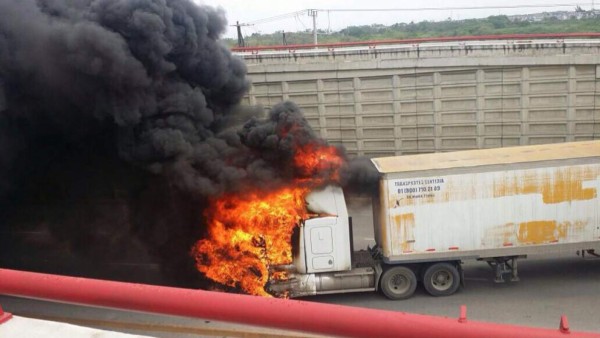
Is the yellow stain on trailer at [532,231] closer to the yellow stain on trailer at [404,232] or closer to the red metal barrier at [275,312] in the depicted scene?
the yellow stain on trailer at [404,232]

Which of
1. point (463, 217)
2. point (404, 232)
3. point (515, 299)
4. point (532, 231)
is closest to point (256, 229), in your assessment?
point (404, 232)

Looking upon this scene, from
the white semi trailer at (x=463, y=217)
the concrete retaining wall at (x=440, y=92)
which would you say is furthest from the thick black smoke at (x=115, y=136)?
the concrete retaining wall at (x=440, y=92)

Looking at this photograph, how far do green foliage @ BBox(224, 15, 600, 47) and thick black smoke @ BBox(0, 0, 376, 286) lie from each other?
1695 centimetres

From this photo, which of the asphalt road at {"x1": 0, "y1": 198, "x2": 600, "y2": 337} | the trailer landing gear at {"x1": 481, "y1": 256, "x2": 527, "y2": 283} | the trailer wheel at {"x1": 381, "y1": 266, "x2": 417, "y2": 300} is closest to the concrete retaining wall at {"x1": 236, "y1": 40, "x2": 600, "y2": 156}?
the asphalt road at {"x1": 0, "y1": 198, "x2": 600, "y2": 337}

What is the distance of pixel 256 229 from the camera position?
959 centimetres

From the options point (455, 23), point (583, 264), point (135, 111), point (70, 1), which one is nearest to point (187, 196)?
point (135, 111)

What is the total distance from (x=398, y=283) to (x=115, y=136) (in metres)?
6.52

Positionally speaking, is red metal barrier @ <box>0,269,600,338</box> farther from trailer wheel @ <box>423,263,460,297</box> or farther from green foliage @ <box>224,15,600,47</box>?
green foliage @ <box>224,15,600,47</box>

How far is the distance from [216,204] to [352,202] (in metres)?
2.67

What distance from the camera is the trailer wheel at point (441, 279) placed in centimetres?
951

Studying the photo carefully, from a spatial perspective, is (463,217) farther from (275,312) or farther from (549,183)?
(275,312)

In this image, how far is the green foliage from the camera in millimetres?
29127

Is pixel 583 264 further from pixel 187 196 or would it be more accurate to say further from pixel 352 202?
pixel 187 196

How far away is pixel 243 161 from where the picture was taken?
33.7ft
